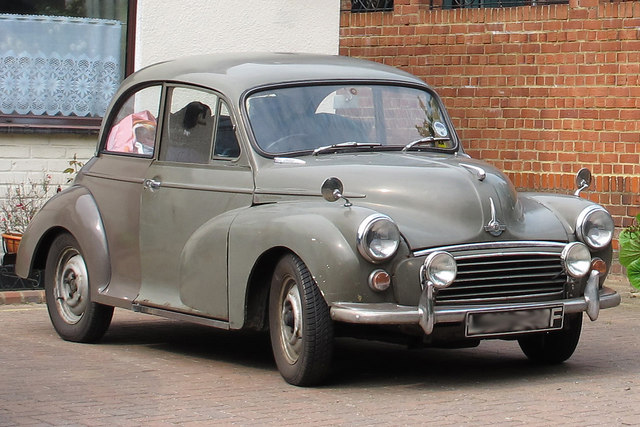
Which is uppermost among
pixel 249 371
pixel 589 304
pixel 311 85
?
pixel 311 85

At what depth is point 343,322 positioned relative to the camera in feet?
22.9

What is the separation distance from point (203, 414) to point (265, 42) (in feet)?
23.9

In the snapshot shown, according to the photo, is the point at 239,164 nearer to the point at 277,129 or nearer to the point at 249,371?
the point at 277,129

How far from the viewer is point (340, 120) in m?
7.79

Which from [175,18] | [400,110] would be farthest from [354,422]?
[175,18]

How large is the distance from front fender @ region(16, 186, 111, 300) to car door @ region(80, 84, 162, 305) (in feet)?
0.16

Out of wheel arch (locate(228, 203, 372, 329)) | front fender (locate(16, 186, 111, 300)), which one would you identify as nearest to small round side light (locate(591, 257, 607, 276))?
wheel arch (locate(228, 203, 372, 329))

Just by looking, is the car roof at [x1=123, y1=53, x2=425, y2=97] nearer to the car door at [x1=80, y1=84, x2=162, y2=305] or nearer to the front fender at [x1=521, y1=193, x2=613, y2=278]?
the car door at [x1=80, y1=84, x2=162, y2=305]

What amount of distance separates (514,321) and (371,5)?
25.6ft

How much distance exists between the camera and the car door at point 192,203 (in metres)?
7.43

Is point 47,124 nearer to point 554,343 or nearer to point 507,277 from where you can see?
point 554,343

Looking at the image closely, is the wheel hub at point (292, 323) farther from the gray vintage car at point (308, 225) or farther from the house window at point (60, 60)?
the house window at point (60, 60)

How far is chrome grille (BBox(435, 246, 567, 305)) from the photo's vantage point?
6.72 metres

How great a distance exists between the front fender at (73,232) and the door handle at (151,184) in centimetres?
47
